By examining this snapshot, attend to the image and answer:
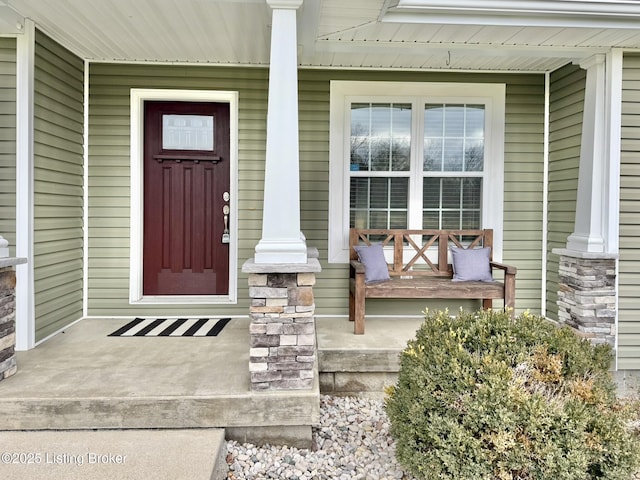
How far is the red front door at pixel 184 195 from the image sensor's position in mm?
4117

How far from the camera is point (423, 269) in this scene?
13.6ft

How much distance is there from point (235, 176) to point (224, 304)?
1237 millimetres

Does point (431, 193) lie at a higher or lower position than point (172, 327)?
higher

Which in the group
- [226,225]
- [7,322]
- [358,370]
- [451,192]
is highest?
[451,192]

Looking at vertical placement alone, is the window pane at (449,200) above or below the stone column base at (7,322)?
above

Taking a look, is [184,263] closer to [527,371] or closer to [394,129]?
[394,129]

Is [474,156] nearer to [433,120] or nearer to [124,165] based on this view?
[433,120]

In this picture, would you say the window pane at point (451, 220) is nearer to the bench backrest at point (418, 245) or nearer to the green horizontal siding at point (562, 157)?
the bench backrest at point (418, 245)

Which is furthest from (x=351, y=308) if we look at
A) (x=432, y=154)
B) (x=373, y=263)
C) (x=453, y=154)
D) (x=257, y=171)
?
(x=453, y=154)

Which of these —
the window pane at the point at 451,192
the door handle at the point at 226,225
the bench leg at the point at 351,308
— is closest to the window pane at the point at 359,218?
the bench leg at the point at 351,308

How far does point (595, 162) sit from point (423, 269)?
167 centimetres

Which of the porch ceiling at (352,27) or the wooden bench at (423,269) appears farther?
the wooden bench at (423,269)

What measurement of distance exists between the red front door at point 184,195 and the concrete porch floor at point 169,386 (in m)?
0.94

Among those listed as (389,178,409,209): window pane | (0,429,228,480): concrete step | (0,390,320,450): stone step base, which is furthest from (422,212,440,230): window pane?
(0,429,228,480): concrete step
